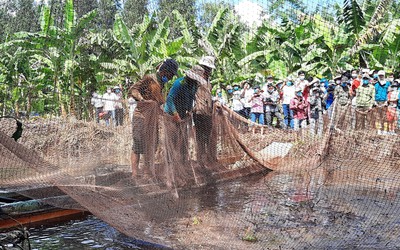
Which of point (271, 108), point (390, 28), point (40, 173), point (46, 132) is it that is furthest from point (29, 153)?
point (390, 28)

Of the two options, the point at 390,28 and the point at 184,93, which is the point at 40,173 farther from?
the point at 390,28

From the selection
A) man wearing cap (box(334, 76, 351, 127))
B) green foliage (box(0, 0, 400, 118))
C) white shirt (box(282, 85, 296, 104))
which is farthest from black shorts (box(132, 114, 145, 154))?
green foliage (box(0, 0, 400, 118))

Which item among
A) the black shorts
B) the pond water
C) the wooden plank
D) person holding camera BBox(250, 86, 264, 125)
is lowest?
the pond water

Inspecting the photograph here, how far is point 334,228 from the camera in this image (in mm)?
4559

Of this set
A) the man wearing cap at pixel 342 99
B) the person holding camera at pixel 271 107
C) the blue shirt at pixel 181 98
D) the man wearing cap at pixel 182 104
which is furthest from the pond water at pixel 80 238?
the person holding camera at pixel 271 107

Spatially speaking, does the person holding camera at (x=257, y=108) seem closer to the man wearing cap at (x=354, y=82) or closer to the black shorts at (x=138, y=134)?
the man wearing cap at (x=354, y=82)

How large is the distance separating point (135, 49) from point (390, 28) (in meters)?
7.23

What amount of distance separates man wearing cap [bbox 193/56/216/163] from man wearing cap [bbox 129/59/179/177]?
0.54m

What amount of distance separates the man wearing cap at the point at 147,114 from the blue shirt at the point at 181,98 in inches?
6.1

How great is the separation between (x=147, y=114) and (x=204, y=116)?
972 millimetres

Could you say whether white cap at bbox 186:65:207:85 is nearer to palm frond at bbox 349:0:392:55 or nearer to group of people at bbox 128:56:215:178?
group of people at bbox 128:56:215:178

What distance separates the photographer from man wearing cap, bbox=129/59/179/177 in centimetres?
533

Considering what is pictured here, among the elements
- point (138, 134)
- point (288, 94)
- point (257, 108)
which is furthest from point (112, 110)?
point (288, 94)

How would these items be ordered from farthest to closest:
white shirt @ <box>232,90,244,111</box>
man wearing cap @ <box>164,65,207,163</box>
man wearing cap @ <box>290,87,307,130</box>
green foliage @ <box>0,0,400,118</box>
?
green foliage @ <box>0,0,400,118</box>, white shirt @ <box>232,90,244,111</box>, man wearing cap @ <box>290,87,307,130</box>, man wearing cap @ <box>164,65,207,163</box>
